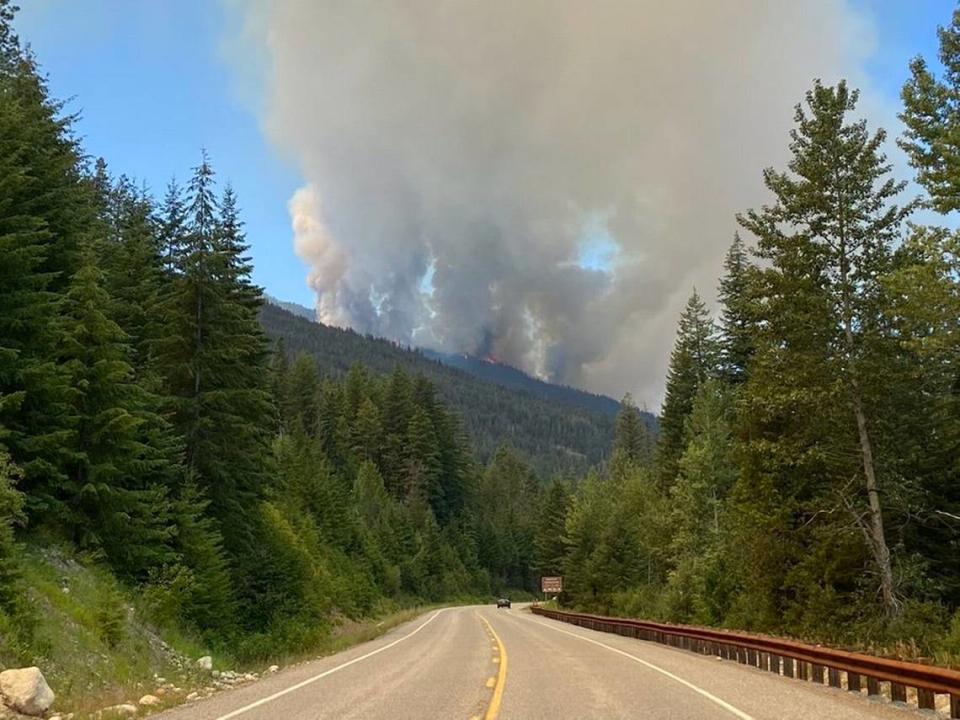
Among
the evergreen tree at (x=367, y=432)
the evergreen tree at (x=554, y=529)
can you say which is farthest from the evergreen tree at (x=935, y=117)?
the evergreen tree at (x=367, y=432)

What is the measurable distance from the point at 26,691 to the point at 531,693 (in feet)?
25.4

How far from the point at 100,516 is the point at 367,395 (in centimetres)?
9672

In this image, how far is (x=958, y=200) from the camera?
17812mm

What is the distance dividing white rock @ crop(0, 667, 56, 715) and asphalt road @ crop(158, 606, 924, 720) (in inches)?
67.0

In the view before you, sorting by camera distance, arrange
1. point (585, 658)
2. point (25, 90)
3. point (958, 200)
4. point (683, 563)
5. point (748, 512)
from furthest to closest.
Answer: point (683, 563) < point (25, 90) < point (748, 512) < point (585, 658) < point (958, 200)

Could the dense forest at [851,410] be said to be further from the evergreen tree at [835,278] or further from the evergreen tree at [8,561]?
the evergreen tree at [8,561]

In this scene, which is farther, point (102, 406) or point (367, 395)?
point (367, 395)

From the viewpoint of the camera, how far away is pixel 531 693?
43.4 feet

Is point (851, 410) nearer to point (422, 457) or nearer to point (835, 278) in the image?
point (835, 278)

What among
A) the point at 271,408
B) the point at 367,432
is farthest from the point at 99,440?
the point at 367,432

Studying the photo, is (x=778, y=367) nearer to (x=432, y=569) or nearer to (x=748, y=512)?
(x=748, y=512)

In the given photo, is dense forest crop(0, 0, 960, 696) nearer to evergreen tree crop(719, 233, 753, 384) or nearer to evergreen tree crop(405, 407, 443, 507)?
evergreen tree crop(719, 233, 753, 384)

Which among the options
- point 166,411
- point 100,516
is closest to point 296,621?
point 166,411

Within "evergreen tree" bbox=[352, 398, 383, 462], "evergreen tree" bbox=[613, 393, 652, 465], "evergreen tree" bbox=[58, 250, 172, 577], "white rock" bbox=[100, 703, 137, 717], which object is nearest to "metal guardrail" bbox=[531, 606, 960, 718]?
"white rock" bbox=[100, 703, 137, 717]
